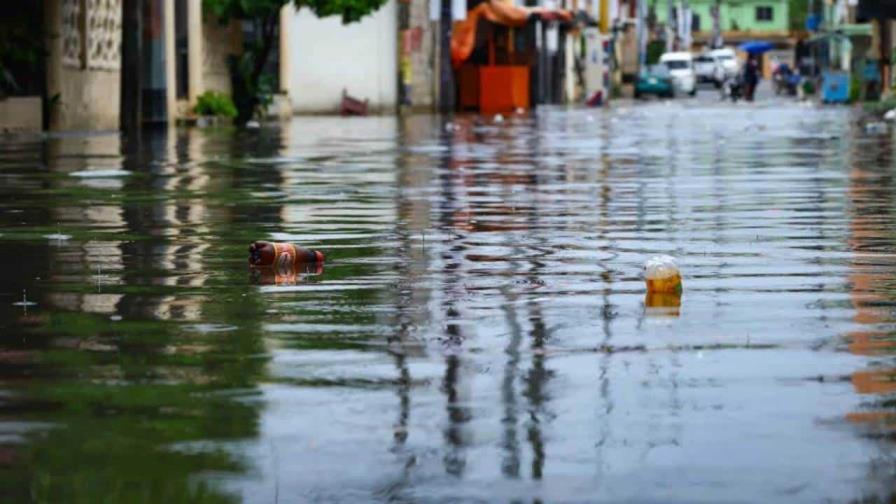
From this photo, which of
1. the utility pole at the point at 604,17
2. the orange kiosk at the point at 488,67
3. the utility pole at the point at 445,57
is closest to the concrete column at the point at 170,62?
the orange kiosk at the point at 488,67

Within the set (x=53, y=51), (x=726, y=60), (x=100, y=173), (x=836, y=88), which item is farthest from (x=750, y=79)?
(x=100, y=173)

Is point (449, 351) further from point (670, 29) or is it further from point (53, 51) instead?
point (670, 29)

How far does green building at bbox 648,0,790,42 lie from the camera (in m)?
168

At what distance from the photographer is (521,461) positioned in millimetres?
4648

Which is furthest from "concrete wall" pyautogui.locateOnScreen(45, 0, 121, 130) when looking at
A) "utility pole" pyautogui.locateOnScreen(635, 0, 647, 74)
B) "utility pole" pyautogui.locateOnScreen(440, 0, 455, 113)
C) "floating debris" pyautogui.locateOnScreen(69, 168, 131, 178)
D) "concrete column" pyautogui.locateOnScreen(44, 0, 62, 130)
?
"utility pole" pyautogui.locateOnScreen(635, 0, 647, 74)

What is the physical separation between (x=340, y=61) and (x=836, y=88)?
717 inches

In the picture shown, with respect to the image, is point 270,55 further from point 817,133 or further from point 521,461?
point 521,461

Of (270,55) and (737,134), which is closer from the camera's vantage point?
(737,134)

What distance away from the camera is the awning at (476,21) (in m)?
63.0

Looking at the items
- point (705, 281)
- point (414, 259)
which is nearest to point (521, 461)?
point (705, 281)

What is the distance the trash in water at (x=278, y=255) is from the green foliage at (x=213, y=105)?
31991 mm

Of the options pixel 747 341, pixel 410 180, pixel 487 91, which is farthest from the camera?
pixel 487 91

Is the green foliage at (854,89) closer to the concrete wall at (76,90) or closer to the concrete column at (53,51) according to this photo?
the concrete wall at (76,90)

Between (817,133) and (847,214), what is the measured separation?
19429 mm
